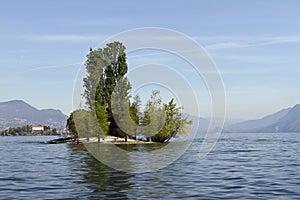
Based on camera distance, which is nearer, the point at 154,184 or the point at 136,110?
the point at 154,184

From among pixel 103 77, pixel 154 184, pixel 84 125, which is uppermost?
pixel 103 77

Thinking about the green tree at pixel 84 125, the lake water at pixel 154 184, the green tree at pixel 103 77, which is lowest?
the lake water at pixel 154 184

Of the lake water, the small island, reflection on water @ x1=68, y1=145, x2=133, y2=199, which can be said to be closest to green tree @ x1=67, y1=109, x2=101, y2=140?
the small island

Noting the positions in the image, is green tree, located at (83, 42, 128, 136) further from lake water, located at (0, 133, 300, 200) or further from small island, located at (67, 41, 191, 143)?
lake water, located at (0, 133, 300, 200)

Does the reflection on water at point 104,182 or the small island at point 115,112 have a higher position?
the small island at point 115,112

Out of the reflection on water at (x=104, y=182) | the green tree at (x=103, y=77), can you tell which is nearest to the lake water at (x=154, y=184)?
the reflection on water at (x=104, y=182)

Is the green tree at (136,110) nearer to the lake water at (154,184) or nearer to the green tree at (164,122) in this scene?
the green tree at (164,122)

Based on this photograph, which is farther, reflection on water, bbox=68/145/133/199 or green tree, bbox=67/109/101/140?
green tree, bbox=67/109/101/140

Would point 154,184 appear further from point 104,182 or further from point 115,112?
point 115,112

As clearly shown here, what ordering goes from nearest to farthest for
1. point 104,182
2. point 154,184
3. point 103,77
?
point 154,184 < point 104,182 < point 103,77

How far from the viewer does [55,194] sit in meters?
30.0

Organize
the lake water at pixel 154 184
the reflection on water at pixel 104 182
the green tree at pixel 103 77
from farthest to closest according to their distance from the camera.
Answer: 1. the green tree at pixel 103 77
2. the reflection on water at pixel 104 182
3. the lake water at pixel 154 184

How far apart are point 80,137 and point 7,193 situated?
106 metres

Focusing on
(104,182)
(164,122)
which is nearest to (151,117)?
(164,122)
